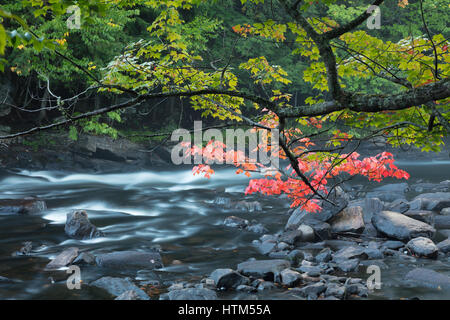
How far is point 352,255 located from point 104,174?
541 inches

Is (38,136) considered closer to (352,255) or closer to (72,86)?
(72,86)

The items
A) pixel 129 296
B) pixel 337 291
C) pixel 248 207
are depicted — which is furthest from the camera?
pixel 248 207

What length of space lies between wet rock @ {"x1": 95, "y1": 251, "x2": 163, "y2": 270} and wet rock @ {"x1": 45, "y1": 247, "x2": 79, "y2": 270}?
43cm

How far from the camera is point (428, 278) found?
218 inches

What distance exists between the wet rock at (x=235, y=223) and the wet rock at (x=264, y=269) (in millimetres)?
3362

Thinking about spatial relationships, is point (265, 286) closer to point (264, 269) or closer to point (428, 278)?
point (264, 269)

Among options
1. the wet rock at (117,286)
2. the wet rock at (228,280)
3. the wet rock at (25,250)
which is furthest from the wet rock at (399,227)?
the wet rock at (25,250)

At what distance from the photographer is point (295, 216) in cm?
934

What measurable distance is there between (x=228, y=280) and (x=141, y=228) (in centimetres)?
471

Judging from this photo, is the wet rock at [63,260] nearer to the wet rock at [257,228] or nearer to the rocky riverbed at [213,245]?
the rocky riverbed at [213,245]

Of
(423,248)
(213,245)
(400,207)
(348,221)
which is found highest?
(400,207)

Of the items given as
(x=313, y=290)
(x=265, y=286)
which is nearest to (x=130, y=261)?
(x=265, y=286)

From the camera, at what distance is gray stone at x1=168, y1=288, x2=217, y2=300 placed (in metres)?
4.81
